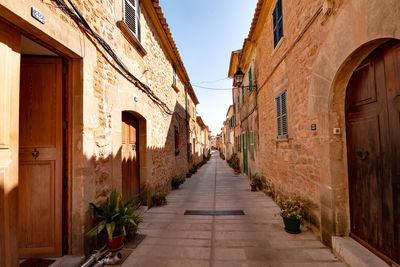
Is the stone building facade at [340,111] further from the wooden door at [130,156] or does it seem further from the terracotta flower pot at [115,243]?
the wooden door at [130,156]

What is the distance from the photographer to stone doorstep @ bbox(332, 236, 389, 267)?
2.18 metres

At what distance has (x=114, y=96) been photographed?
349 centimetres

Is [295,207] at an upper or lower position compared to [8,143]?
lower

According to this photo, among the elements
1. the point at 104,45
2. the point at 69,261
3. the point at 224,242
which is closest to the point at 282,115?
the point at 224,242

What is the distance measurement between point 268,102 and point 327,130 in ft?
11.2

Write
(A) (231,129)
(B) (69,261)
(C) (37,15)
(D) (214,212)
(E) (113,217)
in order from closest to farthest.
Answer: (C) (37,15) < (B) (69,261) < (E) (113,217) < (D) (214,212) < (A) (231,129)

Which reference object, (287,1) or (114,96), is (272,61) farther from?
(114,96)

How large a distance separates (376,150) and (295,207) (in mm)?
1719

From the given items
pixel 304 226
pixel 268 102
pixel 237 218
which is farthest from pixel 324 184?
pixel 268 102

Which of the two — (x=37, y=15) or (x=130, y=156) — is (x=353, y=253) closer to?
(x=130, y=156)

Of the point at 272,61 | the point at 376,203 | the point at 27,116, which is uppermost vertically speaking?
the point at 272,61

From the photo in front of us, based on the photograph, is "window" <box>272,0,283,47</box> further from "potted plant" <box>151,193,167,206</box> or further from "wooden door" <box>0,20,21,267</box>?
"potted plant" <box>151,193,167,206</box>

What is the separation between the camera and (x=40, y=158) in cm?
262

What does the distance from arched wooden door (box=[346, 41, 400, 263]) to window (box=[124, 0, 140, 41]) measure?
14.2 ft
